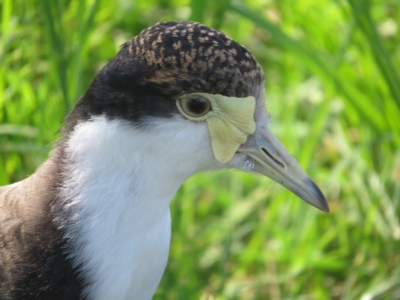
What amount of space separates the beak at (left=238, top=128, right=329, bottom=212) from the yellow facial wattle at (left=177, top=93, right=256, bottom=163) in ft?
0.16

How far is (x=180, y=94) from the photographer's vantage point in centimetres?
197

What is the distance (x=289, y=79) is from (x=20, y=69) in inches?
51.6

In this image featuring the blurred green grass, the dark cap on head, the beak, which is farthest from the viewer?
the blurred green grass

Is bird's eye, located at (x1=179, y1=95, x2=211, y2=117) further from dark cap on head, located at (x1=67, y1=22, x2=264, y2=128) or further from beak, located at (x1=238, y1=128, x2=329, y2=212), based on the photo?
beak, located at (x1=238, y1=128, x2=329, y2=212)

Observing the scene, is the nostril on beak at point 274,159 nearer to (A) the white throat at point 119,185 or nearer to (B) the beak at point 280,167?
(B) the beak at point 280,167

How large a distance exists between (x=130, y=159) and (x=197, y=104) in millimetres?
224

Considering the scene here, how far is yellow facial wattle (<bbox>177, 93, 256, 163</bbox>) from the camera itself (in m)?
2.02

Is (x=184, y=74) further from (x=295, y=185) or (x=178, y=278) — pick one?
(x=178, y=278)

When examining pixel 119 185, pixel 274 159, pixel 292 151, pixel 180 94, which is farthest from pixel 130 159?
pixel 292 151

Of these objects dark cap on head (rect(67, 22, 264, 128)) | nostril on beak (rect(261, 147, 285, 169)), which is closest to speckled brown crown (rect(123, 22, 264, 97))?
dark cap on head (rect(67, 22, 264, 128))

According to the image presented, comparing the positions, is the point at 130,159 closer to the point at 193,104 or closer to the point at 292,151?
the point at 193,104

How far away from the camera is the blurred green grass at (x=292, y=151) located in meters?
2.94

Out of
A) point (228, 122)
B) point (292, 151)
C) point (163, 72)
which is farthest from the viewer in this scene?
point (292, 151)

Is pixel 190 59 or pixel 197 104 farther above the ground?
pixel 190 59
